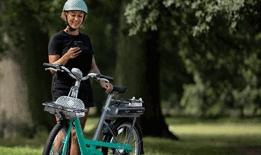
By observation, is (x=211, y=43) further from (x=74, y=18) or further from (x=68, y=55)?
(x=68, y=55)

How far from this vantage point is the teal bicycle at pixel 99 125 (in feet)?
23.4

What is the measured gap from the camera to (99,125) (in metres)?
7.66

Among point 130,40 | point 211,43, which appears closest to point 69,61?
point 130,40

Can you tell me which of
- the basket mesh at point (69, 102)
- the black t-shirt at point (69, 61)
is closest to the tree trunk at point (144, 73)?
the black t-shirt at point (69, 61)

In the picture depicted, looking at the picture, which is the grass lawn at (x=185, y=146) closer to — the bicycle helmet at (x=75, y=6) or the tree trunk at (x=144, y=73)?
the tree trunk at (x=144, y=73)

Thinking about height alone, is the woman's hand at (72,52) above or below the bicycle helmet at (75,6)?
below

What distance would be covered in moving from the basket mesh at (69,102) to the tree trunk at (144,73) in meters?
12.9

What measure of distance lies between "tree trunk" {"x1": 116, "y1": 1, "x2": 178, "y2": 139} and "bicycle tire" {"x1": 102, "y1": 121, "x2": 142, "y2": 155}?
39.7 feet

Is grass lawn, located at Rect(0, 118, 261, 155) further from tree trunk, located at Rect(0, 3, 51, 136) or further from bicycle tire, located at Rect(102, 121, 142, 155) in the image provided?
bicycle tire, located at Rect(102, 121, 142, 155)

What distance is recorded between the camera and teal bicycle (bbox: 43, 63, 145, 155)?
7.12 meters

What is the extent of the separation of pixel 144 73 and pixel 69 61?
13.7 meters

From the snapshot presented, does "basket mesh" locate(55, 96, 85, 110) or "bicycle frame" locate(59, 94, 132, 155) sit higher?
"basket mesh" locate(55, 96, 85, 110)

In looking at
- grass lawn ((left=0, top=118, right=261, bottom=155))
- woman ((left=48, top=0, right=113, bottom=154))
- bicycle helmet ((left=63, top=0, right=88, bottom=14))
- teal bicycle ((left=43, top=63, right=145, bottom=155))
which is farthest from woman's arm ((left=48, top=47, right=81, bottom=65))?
grass lawn ((left=0, top=118, right=261, bottom=155))

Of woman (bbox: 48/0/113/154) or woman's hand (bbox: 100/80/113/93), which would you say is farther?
woman's hand (bbox: 100/80/113/93)
